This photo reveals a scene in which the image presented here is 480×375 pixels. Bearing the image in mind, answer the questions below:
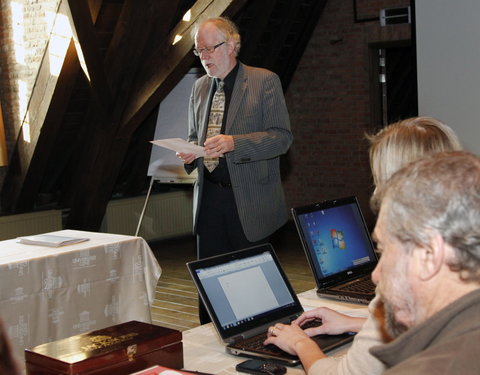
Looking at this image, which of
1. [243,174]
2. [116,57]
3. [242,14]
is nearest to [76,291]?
[243,174]

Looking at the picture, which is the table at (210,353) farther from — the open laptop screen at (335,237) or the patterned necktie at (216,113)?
the patterned necktie at (216,113)

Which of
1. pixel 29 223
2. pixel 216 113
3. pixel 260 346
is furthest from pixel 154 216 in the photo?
pixel 260 346

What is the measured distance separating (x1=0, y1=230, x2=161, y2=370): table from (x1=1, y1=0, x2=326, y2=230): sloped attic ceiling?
8.26 feet

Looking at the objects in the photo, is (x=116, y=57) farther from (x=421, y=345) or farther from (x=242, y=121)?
(x=421, y=345)

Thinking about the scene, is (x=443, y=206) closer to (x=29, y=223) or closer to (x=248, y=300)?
(x=248, y=300)

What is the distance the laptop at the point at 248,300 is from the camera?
76.7 inches

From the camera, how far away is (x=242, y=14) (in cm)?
734

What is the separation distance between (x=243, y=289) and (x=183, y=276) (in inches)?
172

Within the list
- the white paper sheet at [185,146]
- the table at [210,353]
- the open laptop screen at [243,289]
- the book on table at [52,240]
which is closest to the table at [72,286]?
the book on table at [52,240]

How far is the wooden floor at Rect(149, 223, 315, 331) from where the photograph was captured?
16.6 feet

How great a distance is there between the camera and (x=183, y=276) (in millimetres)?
6391

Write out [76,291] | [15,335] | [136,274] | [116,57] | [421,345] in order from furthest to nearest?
[116,57]
[136,274]
[76,291]
[15,335]
[421,345]

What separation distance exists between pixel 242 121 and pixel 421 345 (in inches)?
91.4

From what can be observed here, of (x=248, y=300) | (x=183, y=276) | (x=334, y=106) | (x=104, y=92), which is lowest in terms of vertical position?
(x=183, y=276)
